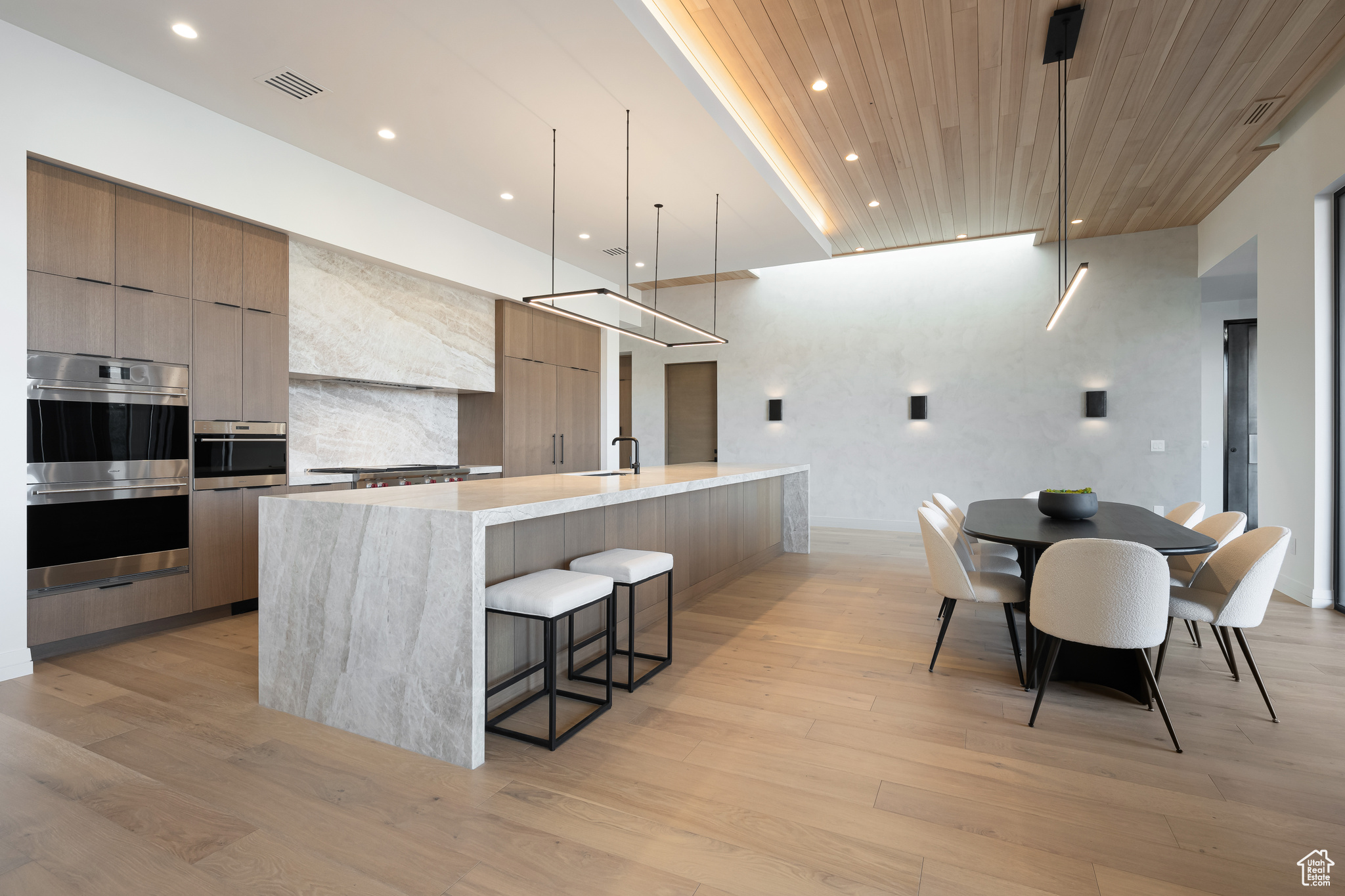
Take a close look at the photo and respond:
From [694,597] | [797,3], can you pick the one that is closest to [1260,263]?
[797,3]

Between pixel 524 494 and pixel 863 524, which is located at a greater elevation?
pixel 524 494

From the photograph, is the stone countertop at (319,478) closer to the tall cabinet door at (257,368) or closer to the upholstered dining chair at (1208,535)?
the tall cabinet door at (257,368)

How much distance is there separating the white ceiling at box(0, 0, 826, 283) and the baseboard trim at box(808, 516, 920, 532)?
403 cm

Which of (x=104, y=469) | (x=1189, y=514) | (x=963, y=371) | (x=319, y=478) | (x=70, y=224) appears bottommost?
(x=1189, y=514)

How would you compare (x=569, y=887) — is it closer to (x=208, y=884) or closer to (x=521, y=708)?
(x=208, y=884)

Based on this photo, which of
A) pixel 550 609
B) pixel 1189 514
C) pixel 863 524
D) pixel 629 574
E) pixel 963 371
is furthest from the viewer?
pixel 863 524

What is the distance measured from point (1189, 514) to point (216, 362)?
5.91 m

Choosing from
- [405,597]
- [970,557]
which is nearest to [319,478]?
[405,597]

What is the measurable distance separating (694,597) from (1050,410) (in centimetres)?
508

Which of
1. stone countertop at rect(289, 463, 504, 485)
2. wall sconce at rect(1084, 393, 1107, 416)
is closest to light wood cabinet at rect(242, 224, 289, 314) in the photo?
stone countertop at rect(289, 463, 504, 485)

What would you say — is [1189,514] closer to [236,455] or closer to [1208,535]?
[1208,535]

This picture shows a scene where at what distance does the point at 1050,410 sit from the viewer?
22.9ft

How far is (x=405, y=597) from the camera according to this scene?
2209 mm

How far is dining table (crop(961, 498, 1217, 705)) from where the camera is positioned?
8.57 feet
